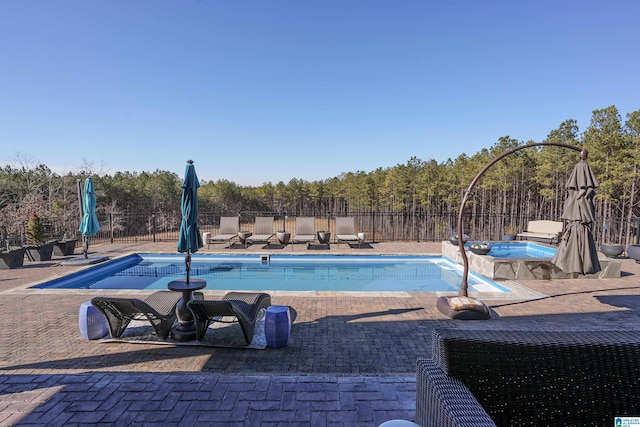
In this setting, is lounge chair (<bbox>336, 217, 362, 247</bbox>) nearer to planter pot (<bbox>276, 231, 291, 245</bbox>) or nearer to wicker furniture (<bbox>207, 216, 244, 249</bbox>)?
planter pot (<bbox>276, 231, 291, 245</bbox>)

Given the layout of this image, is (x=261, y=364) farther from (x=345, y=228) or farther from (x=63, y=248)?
(x=63, y=248)

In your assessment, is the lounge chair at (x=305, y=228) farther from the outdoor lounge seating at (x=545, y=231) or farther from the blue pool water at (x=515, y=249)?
the outdoor lounge seating at (x=545, y=231)

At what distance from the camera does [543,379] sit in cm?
158

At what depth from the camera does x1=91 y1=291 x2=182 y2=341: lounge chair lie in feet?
11.9

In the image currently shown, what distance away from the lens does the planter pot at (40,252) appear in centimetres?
890

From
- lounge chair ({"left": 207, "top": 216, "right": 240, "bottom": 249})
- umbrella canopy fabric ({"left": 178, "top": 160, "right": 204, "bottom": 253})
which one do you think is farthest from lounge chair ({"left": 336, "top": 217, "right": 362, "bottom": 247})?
umbrella canopy fabric ({"left": 178, "top": 160, "right": 204, "bottom": 253})

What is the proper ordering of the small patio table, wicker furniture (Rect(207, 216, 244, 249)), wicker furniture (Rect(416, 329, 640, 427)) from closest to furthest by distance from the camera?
wicker furniture (Rect(416, 329, 640, 427))
the small patio table
wicker furniture (Rect(207, 216, 244, 249))

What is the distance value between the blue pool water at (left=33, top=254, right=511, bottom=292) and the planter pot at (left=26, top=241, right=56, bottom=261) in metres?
1.84

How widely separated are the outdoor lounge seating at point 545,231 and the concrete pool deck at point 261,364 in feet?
15.4

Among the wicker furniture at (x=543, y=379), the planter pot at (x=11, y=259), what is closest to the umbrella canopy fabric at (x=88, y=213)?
the planter pot at (x=11, y=259)

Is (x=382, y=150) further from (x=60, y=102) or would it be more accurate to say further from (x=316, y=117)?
(x=60, y=102)

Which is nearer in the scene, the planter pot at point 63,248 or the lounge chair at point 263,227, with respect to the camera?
the planter pot at point 63,248

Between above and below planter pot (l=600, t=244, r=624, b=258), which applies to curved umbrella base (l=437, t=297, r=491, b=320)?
below

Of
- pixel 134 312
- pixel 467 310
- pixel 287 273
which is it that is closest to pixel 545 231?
pixel 467 310
